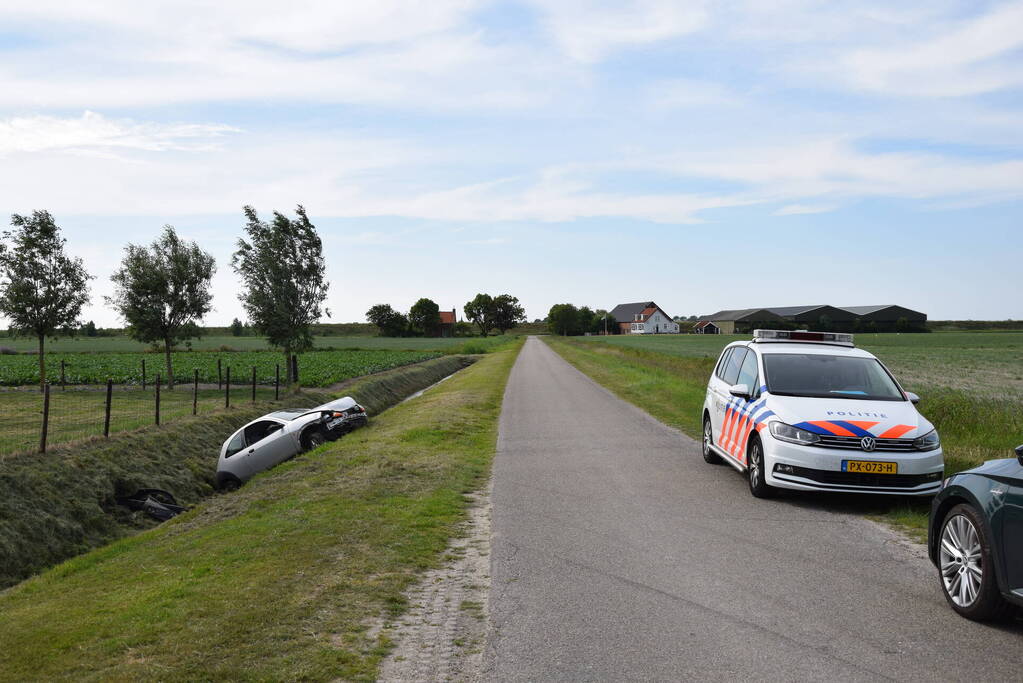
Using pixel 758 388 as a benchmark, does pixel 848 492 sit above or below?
below

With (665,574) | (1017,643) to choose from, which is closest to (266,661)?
(665,574)

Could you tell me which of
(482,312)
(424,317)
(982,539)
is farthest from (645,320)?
(982,539)

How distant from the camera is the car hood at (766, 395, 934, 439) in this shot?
8312 millimetres

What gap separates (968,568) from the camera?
5.17 meters

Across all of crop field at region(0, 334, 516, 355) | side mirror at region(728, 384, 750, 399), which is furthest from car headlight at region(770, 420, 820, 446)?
crop field at region(0, 334, 516, 355)

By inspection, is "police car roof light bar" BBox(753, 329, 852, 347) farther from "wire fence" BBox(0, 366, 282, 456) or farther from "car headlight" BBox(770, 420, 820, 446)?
"wire fence" BBox(0, 366, 282, 456)

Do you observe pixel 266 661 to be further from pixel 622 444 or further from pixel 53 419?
pixel 53 419

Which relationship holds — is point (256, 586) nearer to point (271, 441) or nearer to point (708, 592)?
point (708, 592)

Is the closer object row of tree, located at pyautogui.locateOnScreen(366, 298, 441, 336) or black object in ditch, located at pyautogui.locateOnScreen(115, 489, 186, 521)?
black object in ditch, located at pyautogui.locateOnScreen(115, 489, 186, 521)

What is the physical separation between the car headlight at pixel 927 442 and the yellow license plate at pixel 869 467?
0.36 meters

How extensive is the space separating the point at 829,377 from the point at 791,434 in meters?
1.72

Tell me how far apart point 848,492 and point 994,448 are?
5.14 metres

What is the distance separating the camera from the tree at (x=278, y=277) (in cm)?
2992

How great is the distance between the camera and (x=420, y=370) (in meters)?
43.3
